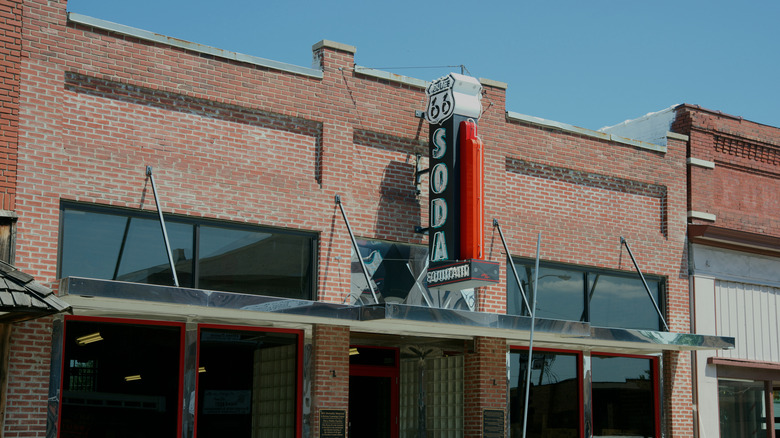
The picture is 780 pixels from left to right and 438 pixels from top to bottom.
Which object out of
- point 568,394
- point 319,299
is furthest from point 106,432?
point 568,394

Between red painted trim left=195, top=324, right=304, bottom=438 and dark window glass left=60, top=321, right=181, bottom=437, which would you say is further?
red painted trim left=195, top=324, right=304, bottom=438

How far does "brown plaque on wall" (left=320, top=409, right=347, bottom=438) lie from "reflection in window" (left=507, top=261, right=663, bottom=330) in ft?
13.4

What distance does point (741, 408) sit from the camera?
19312mm

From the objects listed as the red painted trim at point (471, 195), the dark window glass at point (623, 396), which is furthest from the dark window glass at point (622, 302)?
the red painted trim at point (471, 195)

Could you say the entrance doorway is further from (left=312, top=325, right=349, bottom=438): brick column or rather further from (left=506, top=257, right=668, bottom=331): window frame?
(left=506, top=257, right=668, bottom=331): window frame

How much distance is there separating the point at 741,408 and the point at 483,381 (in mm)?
6747

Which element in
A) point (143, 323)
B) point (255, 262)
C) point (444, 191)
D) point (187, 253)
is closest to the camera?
point (143, 323)

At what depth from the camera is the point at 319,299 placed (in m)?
14.6

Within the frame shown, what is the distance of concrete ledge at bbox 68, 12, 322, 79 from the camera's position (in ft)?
44.1

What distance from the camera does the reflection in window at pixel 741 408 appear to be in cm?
1916

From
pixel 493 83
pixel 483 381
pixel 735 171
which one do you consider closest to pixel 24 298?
pixel 483 381

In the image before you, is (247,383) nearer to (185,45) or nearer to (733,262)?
(185,45)

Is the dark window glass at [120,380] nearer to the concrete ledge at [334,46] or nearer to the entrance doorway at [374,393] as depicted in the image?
the entrance doorway at [374,393]

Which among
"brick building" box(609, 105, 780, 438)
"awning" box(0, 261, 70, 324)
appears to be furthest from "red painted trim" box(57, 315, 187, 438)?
"brick building" box(609, 105, 780, 438)
